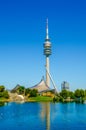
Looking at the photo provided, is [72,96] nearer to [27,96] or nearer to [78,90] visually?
[78,90]

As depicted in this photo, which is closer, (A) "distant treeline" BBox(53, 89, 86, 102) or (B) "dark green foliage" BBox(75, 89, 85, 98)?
(B) "dark green foliage" BBox(75, 89, 85, 98)

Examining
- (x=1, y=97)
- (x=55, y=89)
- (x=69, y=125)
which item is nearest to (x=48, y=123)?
(x=69, y=125)

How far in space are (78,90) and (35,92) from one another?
19.4 metres

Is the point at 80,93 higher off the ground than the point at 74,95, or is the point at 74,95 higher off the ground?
the point at 80,93

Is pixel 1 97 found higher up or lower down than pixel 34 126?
higher up

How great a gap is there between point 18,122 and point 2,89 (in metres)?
94.3

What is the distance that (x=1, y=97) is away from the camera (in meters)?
157

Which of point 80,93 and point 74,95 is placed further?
point 74,95

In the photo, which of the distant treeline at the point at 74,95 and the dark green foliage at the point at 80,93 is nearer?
the dark green foliage at the point at 80,93

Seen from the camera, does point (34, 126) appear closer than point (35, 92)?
Yes

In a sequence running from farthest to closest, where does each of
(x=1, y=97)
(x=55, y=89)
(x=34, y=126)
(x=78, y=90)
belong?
(x=55, y=89), (x=78, y=90), (x=1, y=97), (x=34, y=126)

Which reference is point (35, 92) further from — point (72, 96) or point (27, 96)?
point (72, 96)

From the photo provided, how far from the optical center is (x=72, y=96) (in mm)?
175875

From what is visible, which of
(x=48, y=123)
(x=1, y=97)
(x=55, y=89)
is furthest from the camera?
(x=55, y=89)
